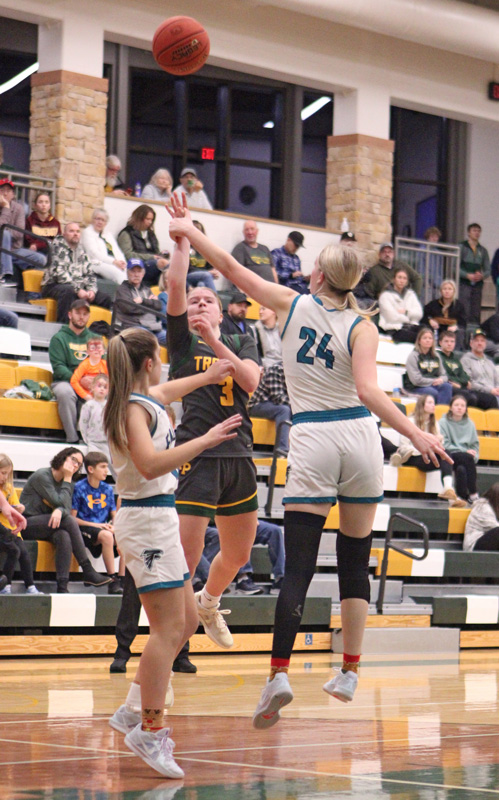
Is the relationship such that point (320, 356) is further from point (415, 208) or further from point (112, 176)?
point (415, 208)

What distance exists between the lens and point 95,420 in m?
10.2

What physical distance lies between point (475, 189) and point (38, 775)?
1830 cm

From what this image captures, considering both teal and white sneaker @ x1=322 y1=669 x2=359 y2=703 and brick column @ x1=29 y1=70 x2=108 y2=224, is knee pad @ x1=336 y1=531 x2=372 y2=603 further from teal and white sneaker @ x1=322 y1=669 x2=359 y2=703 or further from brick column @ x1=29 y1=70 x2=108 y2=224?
brick column @ x1=29 y1=70 x2=108 y2=224

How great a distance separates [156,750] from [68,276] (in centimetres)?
891

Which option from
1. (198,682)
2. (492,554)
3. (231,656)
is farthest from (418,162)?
(198,682)

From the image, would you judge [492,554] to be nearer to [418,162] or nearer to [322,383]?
[322,383]

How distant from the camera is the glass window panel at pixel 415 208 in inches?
830

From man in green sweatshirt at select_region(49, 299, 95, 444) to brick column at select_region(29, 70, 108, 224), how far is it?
3345mm

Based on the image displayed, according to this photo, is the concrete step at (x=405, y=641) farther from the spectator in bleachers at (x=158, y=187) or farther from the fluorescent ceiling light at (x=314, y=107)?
the fluorescent ceiling light at (x=314, y=107)

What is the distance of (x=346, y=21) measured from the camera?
15680mm

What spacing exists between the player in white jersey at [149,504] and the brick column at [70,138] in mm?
10508

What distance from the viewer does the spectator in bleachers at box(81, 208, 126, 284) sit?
43.2 ft

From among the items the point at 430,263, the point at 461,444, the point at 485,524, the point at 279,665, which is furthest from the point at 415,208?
the point at 279,665

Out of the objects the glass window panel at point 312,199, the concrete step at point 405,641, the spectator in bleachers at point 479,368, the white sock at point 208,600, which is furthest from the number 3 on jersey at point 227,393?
the glass window panel at point 312,199
